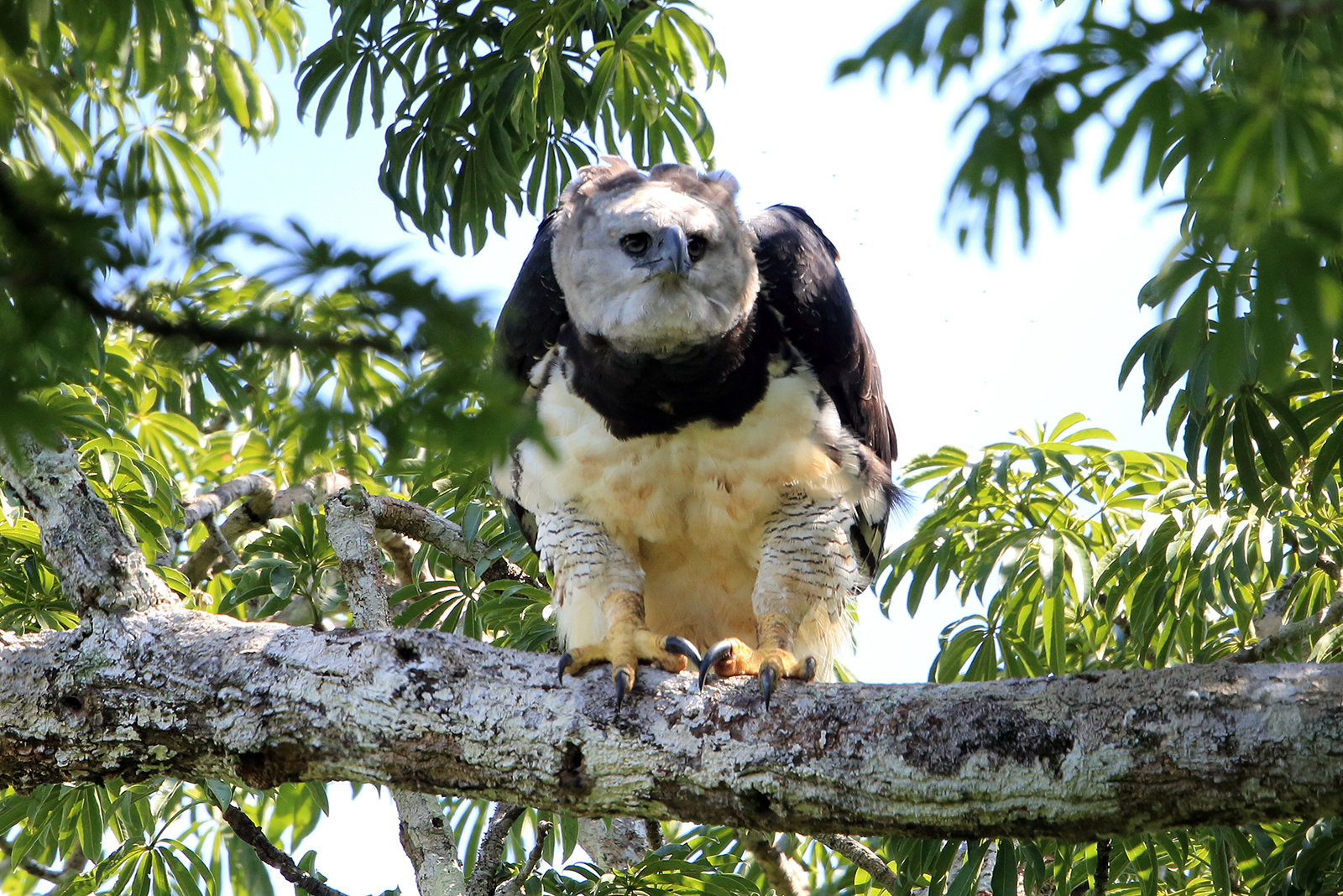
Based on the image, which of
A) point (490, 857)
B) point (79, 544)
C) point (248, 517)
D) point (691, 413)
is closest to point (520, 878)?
point (490, 857)

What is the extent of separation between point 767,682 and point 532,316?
66.8 inches

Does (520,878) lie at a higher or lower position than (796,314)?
lower

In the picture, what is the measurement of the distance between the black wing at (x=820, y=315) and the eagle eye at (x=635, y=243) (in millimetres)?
469

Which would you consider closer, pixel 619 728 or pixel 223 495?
pixel 619 728

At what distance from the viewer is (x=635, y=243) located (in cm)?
339

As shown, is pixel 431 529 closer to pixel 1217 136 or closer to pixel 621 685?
pixel 621 685

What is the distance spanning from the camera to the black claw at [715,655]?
292 centimetres

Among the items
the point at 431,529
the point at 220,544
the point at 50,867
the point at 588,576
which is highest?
the point at 220,544

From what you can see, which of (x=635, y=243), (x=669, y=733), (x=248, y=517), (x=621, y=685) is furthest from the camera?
(x=248, y=517)

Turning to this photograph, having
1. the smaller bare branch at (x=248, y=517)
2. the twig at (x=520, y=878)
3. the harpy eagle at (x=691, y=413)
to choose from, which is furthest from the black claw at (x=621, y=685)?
→ the smaller bare branch at (x=248, y=517)

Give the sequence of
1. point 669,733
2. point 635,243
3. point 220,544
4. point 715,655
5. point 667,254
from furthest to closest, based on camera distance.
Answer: point 220,544
point 635,243
point 667,254
point 715,655
point 669,733

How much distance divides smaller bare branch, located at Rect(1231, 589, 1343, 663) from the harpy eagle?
1.16m

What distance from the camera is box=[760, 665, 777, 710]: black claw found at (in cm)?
248

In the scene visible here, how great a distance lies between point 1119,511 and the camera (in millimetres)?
4352
